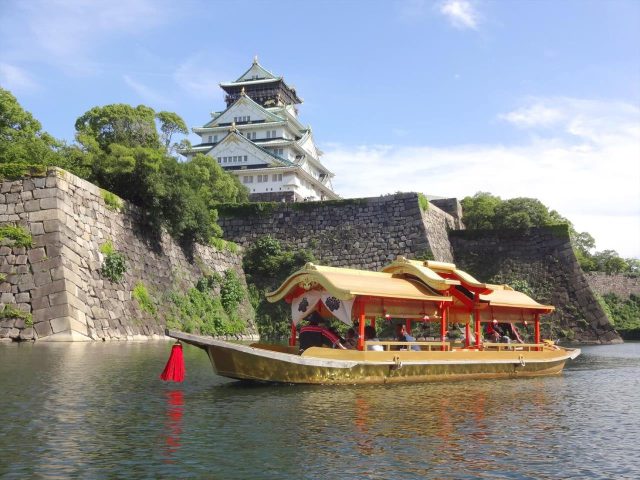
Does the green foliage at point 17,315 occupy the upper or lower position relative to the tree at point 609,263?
lower

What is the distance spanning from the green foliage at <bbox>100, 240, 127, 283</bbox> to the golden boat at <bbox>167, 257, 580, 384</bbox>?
37.4ft

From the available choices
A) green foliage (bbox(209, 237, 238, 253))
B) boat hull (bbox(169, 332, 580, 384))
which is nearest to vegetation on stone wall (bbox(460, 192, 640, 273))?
green foliage (bbox(209, 237, 238, 253))

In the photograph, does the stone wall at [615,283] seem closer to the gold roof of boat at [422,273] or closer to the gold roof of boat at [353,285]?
the gold roof of boat at [422,273]

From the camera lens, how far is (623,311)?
4331cm

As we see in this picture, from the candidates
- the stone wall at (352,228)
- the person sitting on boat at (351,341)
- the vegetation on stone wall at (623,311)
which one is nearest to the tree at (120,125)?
the stone wall at (352,228)

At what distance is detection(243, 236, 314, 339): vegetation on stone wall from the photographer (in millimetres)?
34688

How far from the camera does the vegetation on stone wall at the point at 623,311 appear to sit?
4153cm

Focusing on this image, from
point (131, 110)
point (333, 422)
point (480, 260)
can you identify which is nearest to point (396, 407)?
point (333, 422)

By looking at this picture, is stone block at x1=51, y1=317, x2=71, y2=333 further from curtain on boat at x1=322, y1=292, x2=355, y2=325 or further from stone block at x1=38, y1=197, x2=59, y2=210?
curtain on boat at x1=322, y1=292, x2=355, y2=325

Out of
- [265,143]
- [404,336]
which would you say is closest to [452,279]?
[404,336]

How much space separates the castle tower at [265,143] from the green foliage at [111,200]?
26.8m

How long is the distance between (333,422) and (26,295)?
1537 cm

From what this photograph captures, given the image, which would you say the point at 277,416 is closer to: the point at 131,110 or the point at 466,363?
the point at 466,363

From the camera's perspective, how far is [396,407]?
10.5m
